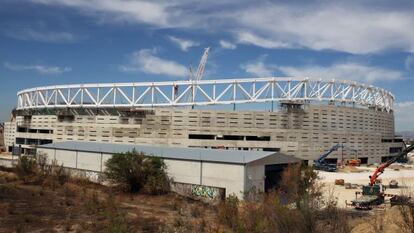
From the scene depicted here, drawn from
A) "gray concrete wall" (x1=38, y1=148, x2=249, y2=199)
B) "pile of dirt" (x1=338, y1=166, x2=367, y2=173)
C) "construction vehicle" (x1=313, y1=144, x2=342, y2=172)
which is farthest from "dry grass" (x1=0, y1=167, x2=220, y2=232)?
"pile of dirt" (x1=338, y1=166, x2=367, y2=173)

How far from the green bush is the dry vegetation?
3.62 ft

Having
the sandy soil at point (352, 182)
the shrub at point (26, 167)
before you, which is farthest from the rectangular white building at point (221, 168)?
the shrub at point (26, 167)

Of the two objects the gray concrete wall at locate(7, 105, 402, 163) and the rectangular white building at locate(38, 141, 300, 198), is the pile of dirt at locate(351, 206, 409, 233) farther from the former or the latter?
the gray concrete wall at locate(7, 105, 402, 163)

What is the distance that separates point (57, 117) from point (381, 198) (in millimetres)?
75755

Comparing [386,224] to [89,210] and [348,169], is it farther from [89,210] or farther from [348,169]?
[348,169]

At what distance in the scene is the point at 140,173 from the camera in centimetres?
4178

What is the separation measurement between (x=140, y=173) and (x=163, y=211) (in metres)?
9.01

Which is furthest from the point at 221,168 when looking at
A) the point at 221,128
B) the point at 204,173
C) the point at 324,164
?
the point at 324,164

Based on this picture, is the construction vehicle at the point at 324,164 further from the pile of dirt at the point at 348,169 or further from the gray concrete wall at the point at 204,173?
the gray concrete wall at the point at 204,173

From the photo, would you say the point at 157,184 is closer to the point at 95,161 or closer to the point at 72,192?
the point at 72,192

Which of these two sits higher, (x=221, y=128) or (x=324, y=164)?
(x=221, y=128)

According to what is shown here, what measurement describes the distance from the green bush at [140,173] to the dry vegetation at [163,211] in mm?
1102

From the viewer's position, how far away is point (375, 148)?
107938mm

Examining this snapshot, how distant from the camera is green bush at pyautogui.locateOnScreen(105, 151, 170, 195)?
41625mm
